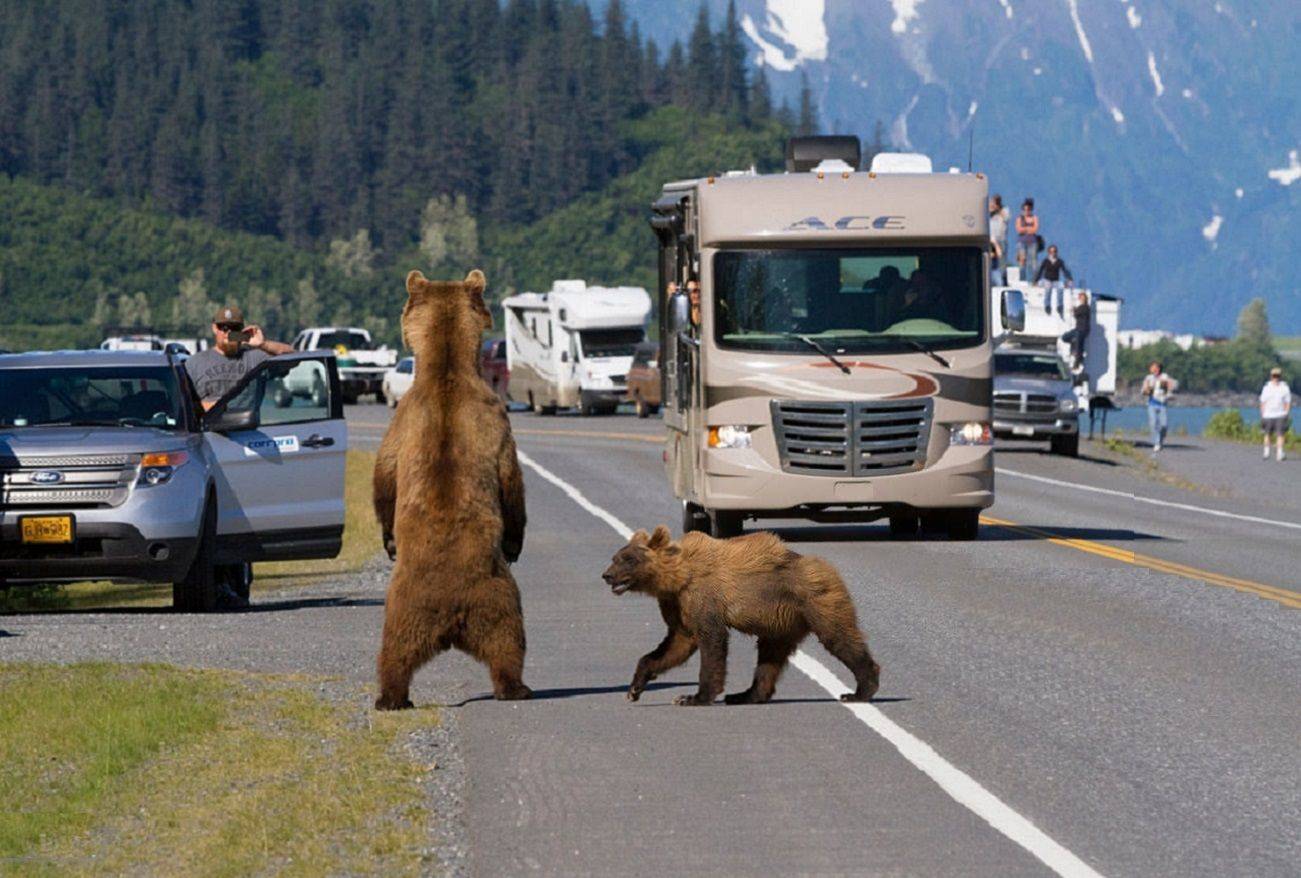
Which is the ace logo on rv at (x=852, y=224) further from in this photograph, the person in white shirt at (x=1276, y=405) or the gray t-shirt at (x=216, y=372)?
the person in white shirt at (x=1276, y=405)

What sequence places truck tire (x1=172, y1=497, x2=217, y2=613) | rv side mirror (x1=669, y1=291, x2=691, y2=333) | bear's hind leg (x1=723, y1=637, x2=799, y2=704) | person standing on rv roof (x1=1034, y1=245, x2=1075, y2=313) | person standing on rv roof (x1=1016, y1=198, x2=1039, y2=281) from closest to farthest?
bear's hind leg (x1=723, y1=637, x2=799, y2=704) < truck tire (x1=172, y1=497, x2=217, y2=613) < rv side mirror (x1=669, y1=291, x2=691, y2=333) < person standing on rv roof (x1=1034, y1=245, x2=1075, y2=313) < person standing on rv roof (x1=1016, y1=198, x2=1039, y2=281)

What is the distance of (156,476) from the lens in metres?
16.0

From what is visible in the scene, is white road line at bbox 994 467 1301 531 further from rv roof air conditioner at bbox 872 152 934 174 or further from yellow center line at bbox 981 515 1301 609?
rv roof air conditioner at bbox 872 152 934 174

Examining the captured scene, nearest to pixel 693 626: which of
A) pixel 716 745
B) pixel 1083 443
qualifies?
pixel 716 745

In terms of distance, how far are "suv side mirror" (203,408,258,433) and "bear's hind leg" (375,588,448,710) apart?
5640 millimetres

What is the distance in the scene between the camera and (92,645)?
14.7m

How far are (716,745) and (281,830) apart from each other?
232 centimetres

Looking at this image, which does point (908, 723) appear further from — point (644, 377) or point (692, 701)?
point (644, 377)

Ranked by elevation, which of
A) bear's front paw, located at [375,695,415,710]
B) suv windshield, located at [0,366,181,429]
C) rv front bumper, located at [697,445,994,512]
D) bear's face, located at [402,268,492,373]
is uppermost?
bear's face, located at [402,268,492,373]

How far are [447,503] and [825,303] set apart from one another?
1139cm

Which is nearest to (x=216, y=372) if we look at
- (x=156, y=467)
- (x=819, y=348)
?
(x=156, y=467)

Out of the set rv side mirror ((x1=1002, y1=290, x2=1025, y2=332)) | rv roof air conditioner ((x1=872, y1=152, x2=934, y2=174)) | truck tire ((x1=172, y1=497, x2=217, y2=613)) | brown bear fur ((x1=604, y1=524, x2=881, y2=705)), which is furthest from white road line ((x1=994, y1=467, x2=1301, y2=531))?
brown bear fur ((x1=604, y1=524, x2=881, y2=705))

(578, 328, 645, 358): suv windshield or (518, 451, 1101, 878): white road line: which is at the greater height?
(578, 328, 645, 358): suv windshield

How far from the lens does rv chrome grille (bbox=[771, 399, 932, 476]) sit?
2159 cm
